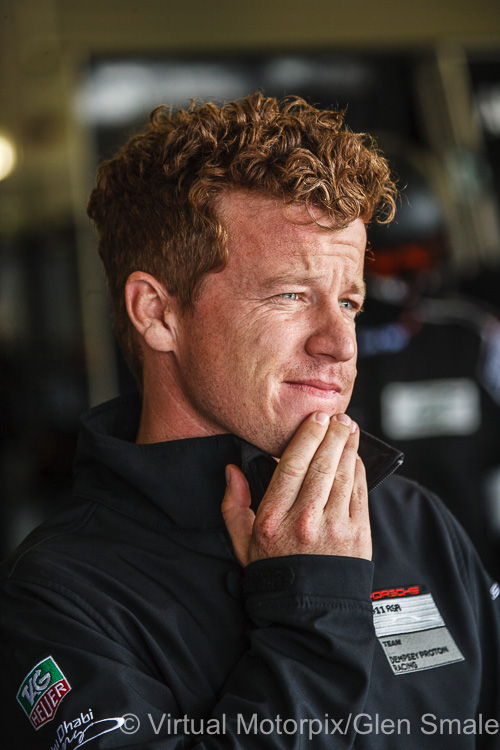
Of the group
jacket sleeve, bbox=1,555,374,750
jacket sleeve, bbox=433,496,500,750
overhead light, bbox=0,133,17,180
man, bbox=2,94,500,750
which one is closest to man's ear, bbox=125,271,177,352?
man, bbox=2,94,500,750

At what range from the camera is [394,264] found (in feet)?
8.38

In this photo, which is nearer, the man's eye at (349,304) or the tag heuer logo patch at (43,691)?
the tag heuer logo patch at (43,691)

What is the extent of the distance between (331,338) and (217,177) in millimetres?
263

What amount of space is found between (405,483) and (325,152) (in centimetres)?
53

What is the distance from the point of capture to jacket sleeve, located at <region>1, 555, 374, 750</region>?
2.60 feet

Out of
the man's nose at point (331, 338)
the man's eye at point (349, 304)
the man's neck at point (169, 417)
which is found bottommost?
the man's neck at point (169, 417)

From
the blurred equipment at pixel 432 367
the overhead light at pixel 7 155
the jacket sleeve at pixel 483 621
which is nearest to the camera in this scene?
the jacket sleeve at pixel 483 621

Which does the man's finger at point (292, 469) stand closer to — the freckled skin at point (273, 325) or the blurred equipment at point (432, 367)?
the freckled skin at point (273, 325)

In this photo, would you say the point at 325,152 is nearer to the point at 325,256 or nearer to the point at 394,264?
the point at 325,256

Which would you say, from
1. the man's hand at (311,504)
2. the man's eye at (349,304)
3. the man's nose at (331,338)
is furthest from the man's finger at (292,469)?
the man's eye at (349,304)

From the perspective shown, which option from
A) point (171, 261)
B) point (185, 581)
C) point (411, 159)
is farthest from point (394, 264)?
point (185, 581)

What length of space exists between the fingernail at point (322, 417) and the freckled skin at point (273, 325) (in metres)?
0.02

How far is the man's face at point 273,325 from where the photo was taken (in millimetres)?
984

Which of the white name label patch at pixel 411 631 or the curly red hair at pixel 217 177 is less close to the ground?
the curly red hair at pixel 217 177
